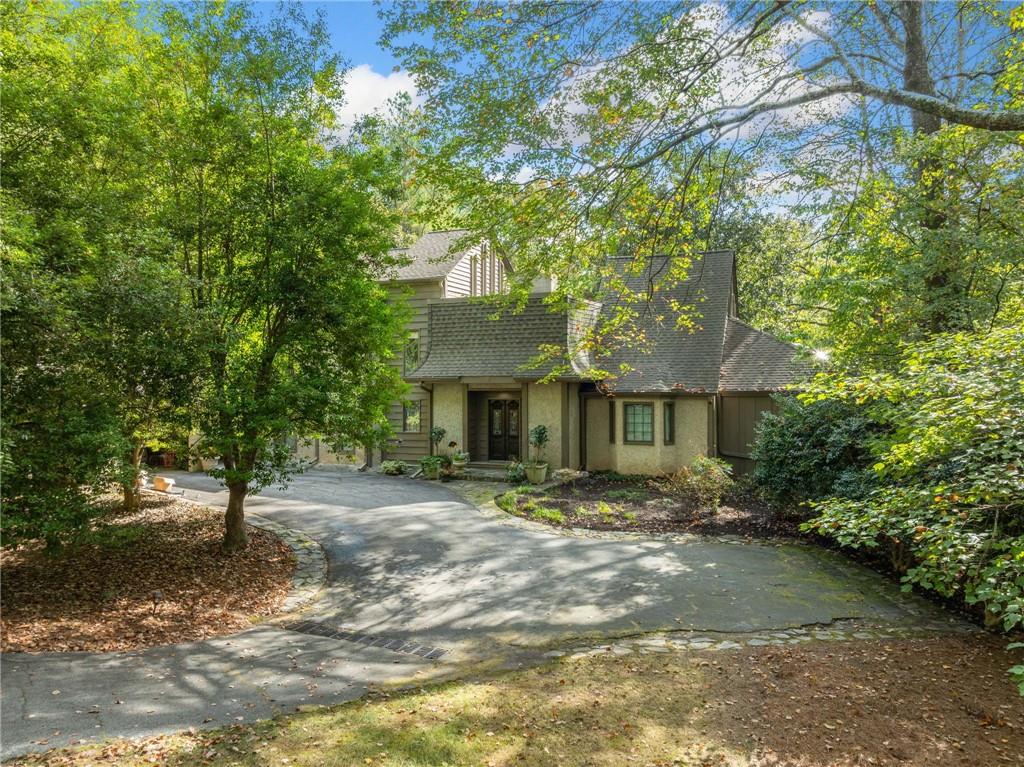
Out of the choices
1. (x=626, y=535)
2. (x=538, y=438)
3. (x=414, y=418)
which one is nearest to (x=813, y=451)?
(x=626, y=535)

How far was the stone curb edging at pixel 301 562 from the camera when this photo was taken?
852 cm

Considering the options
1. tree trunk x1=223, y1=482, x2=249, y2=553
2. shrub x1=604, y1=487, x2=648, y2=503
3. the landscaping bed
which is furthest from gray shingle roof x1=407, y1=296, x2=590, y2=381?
tree trunk x1=223, y1=482, x2=249, y2=553

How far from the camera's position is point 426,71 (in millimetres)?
9297

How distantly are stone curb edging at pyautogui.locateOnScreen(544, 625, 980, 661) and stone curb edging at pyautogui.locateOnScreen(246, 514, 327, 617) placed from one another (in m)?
4.13

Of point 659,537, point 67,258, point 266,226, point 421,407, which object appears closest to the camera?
point 67,258

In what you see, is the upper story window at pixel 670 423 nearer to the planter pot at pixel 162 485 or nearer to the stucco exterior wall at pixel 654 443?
the stucco exterior wall at pixel 654 443

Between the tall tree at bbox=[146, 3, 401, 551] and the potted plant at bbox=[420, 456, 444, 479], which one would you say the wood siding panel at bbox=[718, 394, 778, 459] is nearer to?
the potted plant at bbox=[420, 456, 444, 479]

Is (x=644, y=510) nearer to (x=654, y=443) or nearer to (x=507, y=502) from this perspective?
(x=507, y=502)

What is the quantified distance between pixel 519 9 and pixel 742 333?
45.9ft

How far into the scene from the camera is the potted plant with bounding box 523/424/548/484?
1652 cm

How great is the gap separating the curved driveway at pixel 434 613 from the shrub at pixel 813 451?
3.82 feet

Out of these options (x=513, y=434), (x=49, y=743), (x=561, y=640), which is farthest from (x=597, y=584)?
(x=513, y=434)

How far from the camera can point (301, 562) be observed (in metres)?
10.0

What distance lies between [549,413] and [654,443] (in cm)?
320
